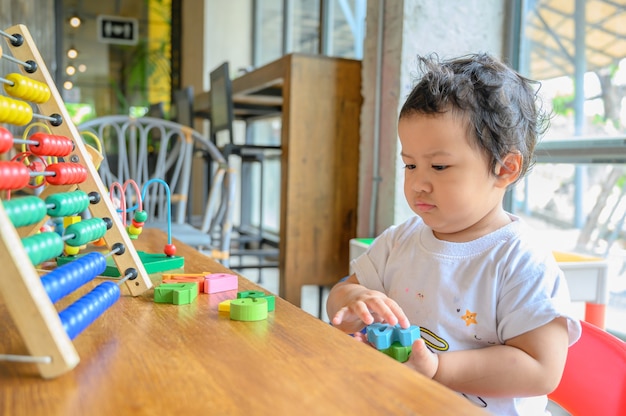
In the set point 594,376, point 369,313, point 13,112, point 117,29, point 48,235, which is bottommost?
point 594,376

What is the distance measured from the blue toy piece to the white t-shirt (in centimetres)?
19

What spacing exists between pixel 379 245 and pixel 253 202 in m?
4.72

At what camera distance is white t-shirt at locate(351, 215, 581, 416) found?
807 mm

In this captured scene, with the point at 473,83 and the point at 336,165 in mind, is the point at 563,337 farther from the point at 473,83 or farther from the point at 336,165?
the point at 336,165

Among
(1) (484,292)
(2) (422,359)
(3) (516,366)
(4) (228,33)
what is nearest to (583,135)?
(1) (484,292)

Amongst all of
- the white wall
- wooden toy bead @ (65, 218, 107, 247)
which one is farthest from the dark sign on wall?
wooden toy bead @ (65, 218, 107, 247)

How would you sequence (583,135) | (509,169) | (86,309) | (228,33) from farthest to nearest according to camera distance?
(228,33) → (583,135) → (509,169) → (86,309)

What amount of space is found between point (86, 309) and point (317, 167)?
2.22 m

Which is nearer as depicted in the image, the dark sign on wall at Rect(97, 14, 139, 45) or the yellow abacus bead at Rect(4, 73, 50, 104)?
the yellow abacus bead at Rect(4, 73, 50, 104)

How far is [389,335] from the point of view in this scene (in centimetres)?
67

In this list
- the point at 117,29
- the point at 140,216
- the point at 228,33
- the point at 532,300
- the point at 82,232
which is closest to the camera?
the point at 82,232

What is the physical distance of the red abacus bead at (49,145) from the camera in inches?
28.0

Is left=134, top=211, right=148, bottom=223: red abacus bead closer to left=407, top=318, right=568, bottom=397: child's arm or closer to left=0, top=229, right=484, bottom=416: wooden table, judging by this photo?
left=0, top=229, right=484, bottom=416: wooden table

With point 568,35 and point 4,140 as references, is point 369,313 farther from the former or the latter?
point 568,35
